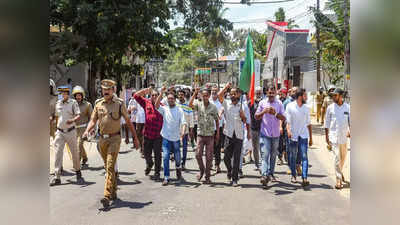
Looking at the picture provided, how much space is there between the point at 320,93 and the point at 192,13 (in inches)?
327

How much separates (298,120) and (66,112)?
4.71 meters

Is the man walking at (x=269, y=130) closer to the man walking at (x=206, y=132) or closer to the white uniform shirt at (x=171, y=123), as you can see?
the man walking at (x=206, y=132)

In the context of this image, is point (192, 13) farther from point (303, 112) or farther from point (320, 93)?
point (303, 112)

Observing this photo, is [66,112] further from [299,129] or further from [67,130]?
[299,129]

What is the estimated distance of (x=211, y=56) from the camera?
86250 millimetres

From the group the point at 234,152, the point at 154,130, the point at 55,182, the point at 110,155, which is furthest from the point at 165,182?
the point at 55,182

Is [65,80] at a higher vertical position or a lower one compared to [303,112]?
higher

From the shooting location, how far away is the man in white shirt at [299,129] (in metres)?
7.89

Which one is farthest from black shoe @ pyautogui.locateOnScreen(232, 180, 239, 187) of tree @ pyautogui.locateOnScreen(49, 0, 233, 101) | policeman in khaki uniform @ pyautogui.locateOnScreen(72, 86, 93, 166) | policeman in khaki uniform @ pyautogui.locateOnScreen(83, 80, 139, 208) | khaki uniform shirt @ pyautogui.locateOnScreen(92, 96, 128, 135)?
tree @ pyautogui.locateOnScreen(49, 0, 233, 101)

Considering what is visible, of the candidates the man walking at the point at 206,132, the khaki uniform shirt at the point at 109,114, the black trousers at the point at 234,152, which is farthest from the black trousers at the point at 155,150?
the khaki uniform shirt at the point at 109,114

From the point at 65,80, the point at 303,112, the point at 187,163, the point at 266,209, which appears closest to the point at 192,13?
the point at 65,80

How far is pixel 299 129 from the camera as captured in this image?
26.1 feet
